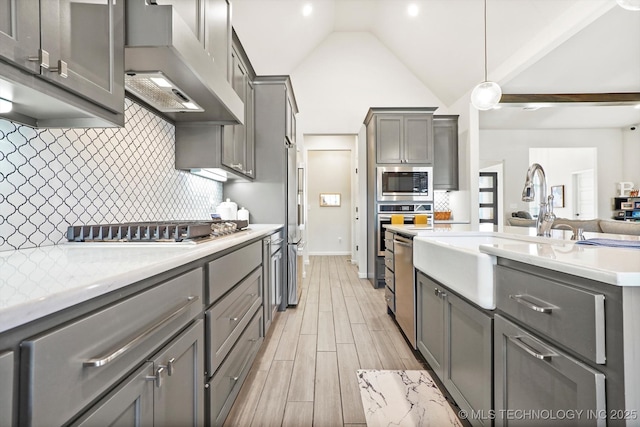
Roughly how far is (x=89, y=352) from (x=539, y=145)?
8662 mm

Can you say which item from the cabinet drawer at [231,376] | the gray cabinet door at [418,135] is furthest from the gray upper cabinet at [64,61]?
the gray cabinet door at [418,135]

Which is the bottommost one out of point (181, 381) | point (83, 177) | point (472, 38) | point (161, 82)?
point (181, 381)

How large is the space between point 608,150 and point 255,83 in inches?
333

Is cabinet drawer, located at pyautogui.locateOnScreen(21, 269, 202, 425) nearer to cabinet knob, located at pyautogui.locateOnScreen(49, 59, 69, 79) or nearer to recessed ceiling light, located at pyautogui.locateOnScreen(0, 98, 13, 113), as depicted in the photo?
cabinet knob, located at pyautogui.locateOnScreen(49, 59, 69, 79)

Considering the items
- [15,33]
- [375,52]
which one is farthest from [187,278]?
[375,52]

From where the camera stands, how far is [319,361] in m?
2.15

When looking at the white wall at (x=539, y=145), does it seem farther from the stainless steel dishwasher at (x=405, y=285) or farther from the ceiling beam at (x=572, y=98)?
the stainless steel dishwasher at (x=405, y=285)

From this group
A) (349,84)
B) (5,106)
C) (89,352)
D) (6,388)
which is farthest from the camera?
(349,84)

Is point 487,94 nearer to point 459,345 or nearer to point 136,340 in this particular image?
point 459,345

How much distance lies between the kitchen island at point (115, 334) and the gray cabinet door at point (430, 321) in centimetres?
112

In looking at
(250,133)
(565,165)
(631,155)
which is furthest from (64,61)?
(565,165)

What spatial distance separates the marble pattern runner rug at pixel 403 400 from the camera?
4.97 ft

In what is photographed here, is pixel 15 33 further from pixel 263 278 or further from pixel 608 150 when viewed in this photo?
pixel 608 150

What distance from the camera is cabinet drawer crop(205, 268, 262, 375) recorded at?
4.08 ft
